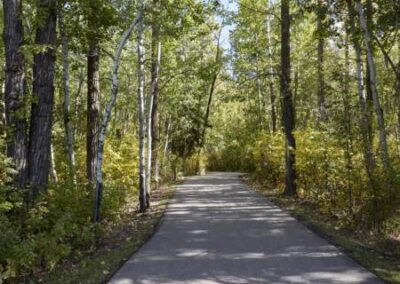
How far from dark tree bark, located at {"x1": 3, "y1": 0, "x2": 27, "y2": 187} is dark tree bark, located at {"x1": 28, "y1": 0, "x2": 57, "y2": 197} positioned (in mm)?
194

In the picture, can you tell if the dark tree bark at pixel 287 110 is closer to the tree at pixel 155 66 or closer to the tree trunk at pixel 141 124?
the tree at pixel 155 66

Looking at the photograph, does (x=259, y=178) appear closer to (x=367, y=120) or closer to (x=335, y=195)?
(x=335, y=195)

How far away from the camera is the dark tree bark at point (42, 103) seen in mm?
9594

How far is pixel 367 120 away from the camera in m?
9.88

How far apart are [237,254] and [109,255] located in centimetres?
225

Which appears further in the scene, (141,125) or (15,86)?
(141,125)

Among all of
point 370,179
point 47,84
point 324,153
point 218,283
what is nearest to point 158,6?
point 47,84

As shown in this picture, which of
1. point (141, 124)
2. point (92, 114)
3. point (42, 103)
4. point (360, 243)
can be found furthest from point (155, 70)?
point (360, 243)

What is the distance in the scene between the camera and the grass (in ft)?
22.2

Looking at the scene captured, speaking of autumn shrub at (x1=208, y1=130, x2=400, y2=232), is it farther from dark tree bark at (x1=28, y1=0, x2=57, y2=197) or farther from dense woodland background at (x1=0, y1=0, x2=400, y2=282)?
dark tree bark at (x1=28, y1=0, x2=57, y2=197)

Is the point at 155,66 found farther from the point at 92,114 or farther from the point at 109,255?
the point at 109,255

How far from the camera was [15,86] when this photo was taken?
928 centimetres

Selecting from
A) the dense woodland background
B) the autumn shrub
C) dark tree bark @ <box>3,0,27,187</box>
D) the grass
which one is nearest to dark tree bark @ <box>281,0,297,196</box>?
the dense woodland background

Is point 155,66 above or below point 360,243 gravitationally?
above
